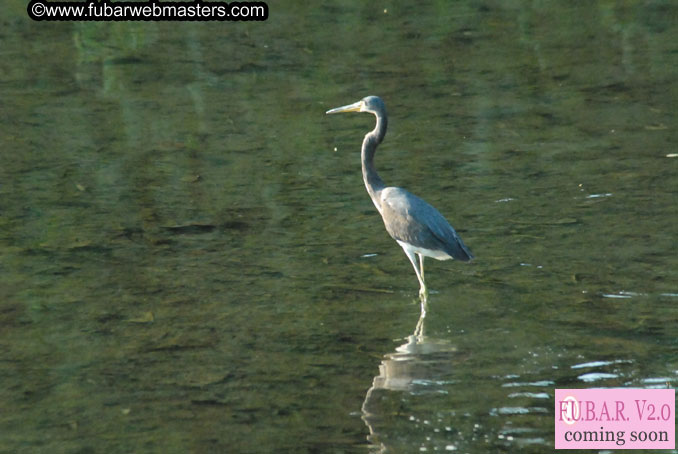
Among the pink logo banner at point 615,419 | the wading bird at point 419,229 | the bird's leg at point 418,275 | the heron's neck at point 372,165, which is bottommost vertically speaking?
the pink logo banner at point 615,419

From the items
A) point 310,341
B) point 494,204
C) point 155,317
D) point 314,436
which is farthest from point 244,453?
point 494,204

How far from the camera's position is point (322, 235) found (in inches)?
367

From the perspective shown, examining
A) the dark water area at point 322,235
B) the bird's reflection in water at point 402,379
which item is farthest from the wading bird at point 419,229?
the bird's reflection in water at point 402,379

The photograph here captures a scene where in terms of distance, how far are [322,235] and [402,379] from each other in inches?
104

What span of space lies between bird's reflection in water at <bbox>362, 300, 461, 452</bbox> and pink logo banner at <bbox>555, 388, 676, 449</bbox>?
2.57ft

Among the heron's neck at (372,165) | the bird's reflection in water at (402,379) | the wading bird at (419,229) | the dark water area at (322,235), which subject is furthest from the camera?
the heron's neck at (372,165)

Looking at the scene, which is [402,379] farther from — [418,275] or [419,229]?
[419,229]

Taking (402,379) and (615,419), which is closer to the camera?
(615,419)

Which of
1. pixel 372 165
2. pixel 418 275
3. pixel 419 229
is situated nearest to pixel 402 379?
pixel 418 275

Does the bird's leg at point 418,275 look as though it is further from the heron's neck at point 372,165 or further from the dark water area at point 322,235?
the heron's neck at point 372,165

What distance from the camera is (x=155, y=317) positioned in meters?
7.86

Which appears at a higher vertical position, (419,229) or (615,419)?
(419,229)

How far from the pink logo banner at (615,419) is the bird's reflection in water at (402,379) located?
78 cm

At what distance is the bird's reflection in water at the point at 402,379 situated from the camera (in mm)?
6227
